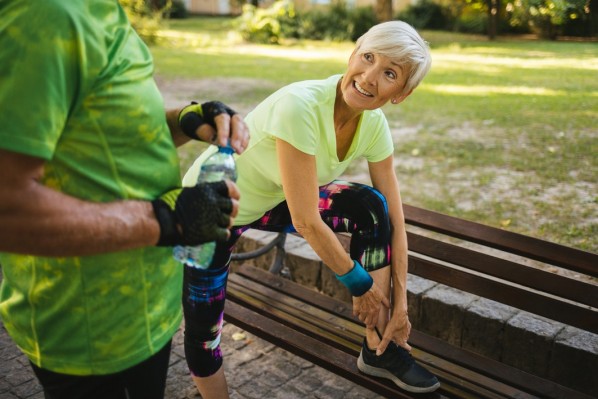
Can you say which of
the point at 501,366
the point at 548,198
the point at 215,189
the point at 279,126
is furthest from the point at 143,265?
the point at 548,198

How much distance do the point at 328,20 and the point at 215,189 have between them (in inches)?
935

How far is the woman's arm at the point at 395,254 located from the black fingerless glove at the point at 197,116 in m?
1.25

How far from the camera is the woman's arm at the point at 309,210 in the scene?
242cm

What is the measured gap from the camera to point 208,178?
159 centimetres

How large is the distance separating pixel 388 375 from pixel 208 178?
4.57 feet

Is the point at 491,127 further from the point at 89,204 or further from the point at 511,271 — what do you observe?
the point at 89,204

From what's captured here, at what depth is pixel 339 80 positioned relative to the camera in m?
2.71

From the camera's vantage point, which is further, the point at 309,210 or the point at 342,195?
the point at 342,195

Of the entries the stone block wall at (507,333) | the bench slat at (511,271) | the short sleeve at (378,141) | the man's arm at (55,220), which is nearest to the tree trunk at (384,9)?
the stone block wall at (507,333)

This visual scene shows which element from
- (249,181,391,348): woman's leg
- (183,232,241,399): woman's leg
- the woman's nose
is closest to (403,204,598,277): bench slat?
(249,181,391,348): woman's leg

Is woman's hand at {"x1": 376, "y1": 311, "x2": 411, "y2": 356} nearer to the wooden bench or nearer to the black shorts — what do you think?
the wooden bench

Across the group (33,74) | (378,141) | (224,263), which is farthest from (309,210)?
(33,74)

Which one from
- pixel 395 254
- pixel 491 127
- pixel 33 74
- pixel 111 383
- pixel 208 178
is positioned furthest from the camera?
pixel 491 127

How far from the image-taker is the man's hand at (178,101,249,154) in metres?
1.64
